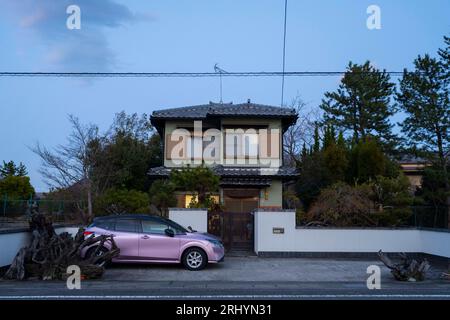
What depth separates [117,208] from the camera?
69.6 feet

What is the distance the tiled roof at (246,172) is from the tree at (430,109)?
1021 centimetres

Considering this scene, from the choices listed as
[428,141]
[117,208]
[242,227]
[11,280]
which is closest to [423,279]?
[242,227]

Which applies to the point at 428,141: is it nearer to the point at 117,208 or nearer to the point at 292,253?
the point at 292,253

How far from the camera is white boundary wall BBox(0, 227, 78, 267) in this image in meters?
13.4

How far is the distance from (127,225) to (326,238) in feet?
25.8

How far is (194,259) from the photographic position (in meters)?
14.6

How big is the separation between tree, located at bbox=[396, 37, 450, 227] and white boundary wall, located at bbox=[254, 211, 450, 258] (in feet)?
39.3

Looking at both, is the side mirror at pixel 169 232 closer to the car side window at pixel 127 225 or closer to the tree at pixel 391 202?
the car side window at pixel 127 225

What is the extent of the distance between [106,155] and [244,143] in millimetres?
10468

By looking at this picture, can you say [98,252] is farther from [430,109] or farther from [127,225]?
[430,109]

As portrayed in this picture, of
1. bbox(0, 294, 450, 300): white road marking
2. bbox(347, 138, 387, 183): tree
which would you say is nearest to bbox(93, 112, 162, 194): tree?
bbox(347, 138, 387, 183): tree

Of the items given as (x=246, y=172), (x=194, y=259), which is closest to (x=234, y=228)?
(x=194, y=259)

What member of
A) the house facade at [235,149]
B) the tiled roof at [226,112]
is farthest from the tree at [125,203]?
the tiled roof at [226,112]

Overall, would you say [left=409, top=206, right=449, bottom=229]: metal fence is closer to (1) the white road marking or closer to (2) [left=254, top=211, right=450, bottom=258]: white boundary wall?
(2) [left=254, top=211, right=450, bottom=258]: white boundary wall
